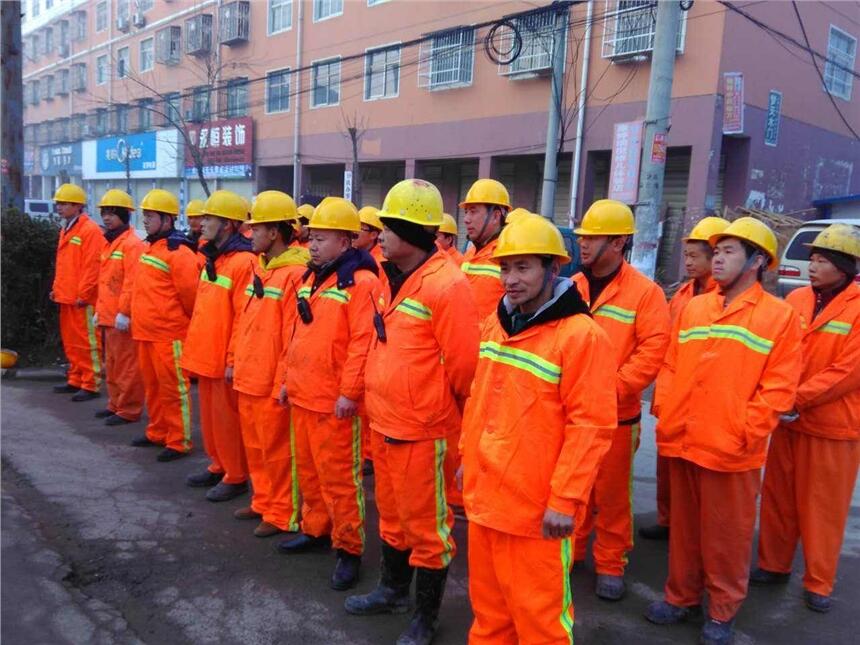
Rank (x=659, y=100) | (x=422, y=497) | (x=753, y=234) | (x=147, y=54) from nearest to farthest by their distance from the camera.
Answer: (x=422, y=497)
(x=753, y=234)
(x=659, y=100)
(x=147, y=54)

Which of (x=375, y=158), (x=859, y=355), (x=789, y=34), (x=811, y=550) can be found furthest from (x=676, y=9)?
(x=375, y=158)

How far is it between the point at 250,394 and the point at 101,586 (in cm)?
128

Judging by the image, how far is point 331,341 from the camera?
372 centimetres

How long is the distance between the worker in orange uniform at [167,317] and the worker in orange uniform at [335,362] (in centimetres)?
213

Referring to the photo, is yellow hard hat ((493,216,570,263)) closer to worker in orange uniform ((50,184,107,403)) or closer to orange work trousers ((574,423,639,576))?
orange work trousers ((574,423,639,576))

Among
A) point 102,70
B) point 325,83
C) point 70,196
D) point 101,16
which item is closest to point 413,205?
point 70,196

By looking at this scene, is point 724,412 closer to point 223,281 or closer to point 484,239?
point 484,239

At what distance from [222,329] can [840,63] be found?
18122mm

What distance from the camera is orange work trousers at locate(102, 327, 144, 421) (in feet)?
21.3

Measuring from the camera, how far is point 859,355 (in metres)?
3.52

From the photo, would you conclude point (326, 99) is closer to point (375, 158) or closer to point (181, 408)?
point (375, 158)

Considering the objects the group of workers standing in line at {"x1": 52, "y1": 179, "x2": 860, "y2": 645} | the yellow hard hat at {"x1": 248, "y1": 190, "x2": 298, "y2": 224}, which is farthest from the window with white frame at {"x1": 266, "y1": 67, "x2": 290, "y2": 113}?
the yellow hard hat at {"x1": 248, "y1": 190, "x2": 298, "y2": 224}

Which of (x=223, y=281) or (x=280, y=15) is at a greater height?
(x=280, y=15)

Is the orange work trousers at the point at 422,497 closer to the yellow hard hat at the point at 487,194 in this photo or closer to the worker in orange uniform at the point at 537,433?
the worker in orange uniform at the point at 537,433
